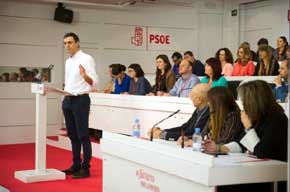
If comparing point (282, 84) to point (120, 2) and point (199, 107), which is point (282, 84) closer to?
point (199, 107)

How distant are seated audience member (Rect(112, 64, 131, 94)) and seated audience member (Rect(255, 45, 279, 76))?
2.08 metres

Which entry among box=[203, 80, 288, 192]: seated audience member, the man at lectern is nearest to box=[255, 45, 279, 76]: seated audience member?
the man at lectern

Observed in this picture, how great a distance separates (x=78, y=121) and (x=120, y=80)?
2745 millimetres

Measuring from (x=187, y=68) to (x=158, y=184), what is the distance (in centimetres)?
298

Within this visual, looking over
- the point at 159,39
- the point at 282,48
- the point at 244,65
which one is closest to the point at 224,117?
the point at 244,65

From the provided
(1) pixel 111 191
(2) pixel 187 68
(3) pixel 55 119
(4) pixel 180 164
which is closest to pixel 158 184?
(4) pixel 180 164

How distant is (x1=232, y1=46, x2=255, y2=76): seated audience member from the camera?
22.2 feet

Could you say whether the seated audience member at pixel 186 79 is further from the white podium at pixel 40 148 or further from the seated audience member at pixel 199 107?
the seated audience member at pixel 199 107

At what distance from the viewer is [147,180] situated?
3.08 metres

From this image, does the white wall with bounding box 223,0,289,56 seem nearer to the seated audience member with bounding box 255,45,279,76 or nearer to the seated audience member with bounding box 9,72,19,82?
the seated audience member with bounding box 255,45,279,76

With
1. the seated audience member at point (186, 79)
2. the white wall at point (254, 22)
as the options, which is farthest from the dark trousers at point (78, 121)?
the white wall at point (254, 22)

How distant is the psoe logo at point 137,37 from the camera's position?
373 inches

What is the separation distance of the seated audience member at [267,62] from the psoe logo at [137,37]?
11.5 ft

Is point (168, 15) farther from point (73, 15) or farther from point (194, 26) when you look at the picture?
point (73, 15)
